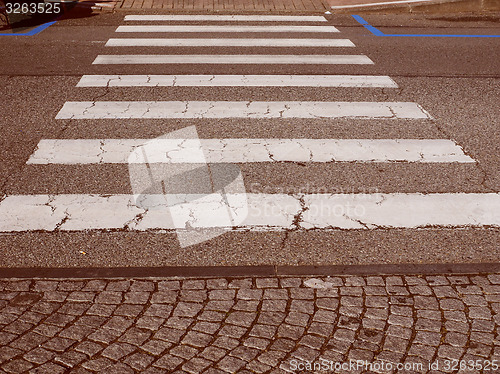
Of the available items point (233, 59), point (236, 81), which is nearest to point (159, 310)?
point (236, 81)

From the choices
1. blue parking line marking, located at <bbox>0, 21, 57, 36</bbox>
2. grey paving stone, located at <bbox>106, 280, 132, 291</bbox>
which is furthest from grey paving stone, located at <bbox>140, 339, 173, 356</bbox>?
blue parking line marking, located at <bbox>0, 21, 57, 36</bbox>

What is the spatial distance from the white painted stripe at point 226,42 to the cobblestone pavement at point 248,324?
6523 mm

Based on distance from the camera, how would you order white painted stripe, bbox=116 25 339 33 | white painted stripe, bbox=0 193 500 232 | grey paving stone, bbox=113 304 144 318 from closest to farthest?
grey paving stone, bbox=113 304 144 318 → white painted stripe, bbox=0 193 500 232 → white painted stripe, bbox=116 25 339 33

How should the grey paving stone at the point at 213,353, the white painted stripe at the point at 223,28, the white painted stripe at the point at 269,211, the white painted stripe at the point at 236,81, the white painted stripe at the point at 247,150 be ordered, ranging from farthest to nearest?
the white painted stripe at the point at 223,28 < the white painted stripe at the point at 236,81 < the white painted stripe at the point at 247,150 < the white painted stripe at the point at 269,211 < the grey paving stone at the point at 213,353

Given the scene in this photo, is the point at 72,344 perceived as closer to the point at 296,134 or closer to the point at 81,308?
the point at 81,308

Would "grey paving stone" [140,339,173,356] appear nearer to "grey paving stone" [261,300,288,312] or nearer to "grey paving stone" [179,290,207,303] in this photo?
"grey paving stone" [179,290,207,303]

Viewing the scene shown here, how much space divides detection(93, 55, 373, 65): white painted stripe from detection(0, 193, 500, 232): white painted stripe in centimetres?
420

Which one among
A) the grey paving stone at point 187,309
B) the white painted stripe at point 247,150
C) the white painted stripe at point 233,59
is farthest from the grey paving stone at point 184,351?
the white painted stripe at point 233,59

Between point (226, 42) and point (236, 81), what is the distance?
2.20 m

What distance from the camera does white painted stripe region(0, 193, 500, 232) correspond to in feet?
15.7

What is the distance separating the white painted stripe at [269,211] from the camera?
478 centimetres

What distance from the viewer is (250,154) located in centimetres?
591

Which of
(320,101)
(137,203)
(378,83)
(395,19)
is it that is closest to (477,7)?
(395,19)

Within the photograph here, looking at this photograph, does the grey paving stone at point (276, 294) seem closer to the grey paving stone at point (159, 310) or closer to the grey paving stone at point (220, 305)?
the grey paving stone at point (220, 305)
